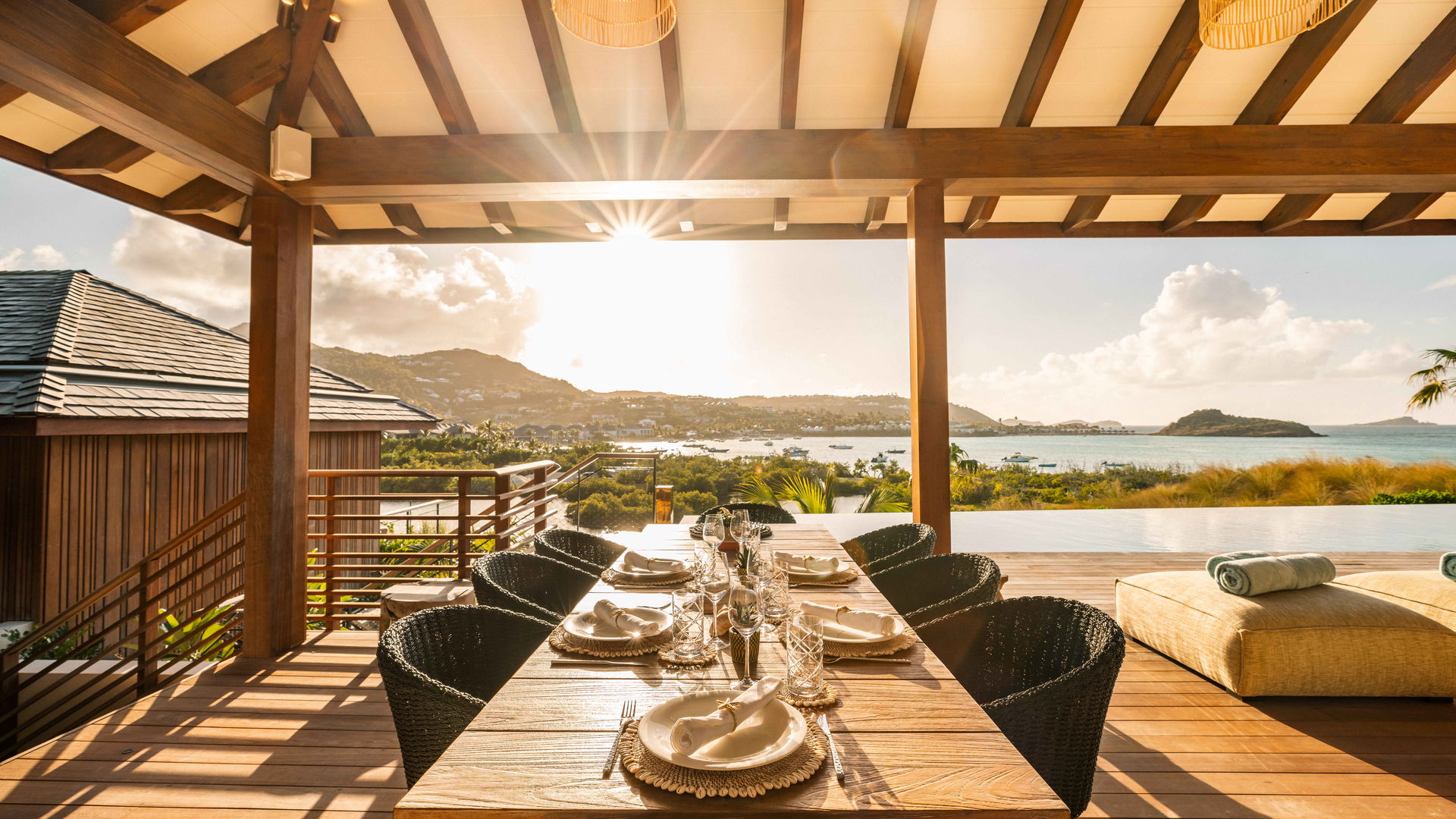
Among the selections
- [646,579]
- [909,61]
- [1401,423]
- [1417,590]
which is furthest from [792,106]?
[1401,423]

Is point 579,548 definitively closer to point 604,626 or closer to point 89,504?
point 604,626

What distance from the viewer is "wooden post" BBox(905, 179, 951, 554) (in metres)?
3.54

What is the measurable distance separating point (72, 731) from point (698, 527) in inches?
104

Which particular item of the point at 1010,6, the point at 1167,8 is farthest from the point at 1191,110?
the point at 1010,6

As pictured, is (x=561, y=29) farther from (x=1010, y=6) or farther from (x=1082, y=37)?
(x=1082, y=37)

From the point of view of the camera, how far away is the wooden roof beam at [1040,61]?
120 inches

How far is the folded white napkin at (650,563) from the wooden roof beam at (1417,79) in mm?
4268

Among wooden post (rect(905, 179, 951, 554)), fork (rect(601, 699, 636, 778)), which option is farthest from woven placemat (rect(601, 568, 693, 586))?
wooden post (rect(905, 179, 951, 554))

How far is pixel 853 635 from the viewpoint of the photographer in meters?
1.59

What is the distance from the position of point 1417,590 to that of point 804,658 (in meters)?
3.52

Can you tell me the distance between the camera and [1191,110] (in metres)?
3.59

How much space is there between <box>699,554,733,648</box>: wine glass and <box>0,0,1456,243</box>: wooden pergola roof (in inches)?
95.1

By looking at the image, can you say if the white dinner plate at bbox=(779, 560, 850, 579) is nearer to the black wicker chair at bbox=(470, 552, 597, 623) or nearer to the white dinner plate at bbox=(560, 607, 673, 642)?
the white dinner plate at bbox=(560, 607, 673, 642)

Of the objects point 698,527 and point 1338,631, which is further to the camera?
point 698,527
